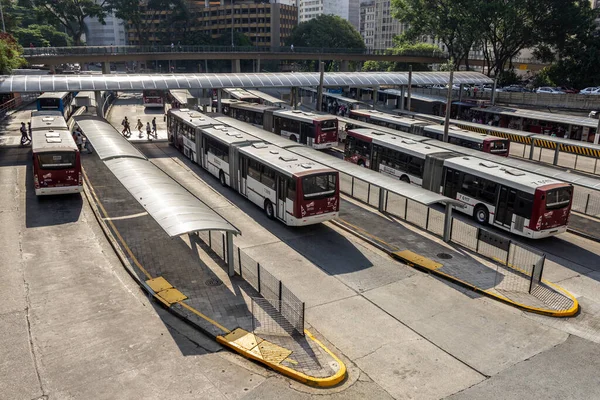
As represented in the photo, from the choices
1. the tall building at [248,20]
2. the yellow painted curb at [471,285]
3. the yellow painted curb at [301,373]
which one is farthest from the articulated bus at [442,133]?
the tall building at [248,20]

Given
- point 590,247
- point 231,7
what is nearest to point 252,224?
point 590,247

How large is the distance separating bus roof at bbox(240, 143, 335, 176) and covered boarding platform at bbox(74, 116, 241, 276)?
4.75 metres

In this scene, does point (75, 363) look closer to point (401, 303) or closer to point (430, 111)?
point (401, 303)

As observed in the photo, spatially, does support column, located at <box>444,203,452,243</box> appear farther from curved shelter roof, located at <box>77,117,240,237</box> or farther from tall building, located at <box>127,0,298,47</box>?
tall building, located at <box>127,0,298,47</box>

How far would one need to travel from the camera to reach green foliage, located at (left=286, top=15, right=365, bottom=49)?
133625 millimetres

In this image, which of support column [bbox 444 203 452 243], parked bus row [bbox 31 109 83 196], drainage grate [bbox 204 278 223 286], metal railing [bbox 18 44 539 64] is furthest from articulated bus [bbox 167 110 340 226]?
metal railing [bbox 18 44 539 64]

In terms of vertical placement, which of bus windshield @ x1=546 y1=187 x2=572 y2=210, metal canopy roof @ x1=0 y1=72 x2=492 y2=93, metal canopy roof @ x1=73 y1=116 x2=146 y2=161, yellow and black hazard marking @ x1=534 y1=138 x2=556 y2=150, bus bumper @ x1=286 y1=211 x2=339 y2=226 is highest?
metal canopy roof @ x1=0 y1=72 x2=492 y2=93

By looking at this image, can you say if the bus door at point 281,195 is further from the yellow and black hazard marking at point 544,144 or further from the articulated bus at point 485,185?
the yellow and black hazard marking at point 544,144

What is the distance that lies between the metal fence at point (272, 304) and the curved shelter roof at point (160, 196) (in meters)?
2.03

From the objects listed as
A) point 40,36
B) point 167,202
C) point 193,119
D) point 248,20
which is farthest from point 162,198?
point 248,20

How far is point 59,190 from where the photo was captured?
26.1 metres

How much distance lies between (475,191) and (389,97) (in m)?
51.8

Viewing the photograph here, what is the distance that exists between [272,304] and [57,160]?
16.4 meters

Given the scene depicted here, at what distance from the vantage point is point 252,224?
78.8ft
